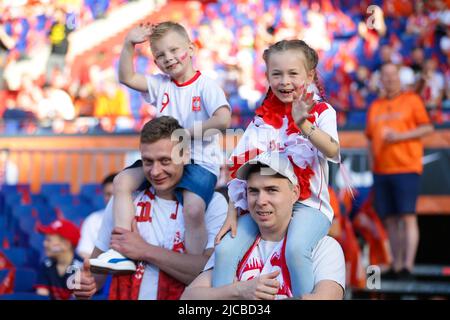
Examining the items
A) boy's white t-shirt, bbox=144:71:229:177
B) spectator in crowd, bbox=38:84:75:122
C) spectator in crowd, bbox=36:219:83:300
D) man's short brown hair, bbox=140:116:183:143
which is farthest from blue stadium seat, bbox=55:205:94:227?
man's short brown hair, bbox=140:116:183:143

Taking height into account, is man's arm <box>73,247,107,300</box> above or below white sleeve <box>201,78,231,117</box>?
below

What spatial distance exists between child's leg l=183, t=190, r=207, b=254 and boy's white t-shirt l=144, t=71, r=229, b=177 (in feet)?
0.77

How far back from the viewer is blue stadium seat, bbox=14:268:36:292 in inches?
261

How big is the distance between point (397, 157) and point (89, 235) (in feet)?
9.36

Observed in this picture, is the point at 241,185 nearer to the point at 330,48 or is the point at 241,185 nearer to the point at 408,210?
the point at 408,210

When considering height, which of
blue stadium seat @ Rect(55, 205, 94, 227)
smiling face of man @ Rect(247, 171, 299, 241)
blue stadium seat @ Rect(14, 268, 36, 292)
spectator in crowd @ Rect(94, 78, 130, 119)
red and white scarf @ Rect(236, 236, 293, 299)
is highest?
spectator in crowd @ Rect(94, 78, 130, 119)

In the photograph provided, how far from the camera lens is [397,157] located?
8047mm

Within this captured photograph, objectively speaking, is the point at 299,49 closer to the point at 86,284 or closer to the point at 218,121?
the point at 218,121

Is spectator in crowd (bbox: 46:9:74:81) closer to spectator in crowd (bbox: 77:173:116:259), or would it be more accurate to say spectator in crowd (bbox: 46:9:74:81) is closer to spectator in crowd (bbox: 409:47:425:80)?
spectator in crowd (bbox: 409:47:425:80)

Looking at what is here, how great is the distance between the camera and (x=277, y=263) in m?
3.45

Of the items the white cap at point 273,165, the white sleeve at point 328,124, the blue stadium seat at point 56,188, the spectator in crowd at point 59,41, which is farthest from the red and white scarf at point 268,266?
the spectator in crowd at point 59,41

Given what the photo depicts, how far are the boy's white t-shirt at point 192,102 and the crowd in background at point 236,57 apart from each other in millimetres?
5701

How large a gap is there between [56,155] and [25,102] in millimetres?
3616
